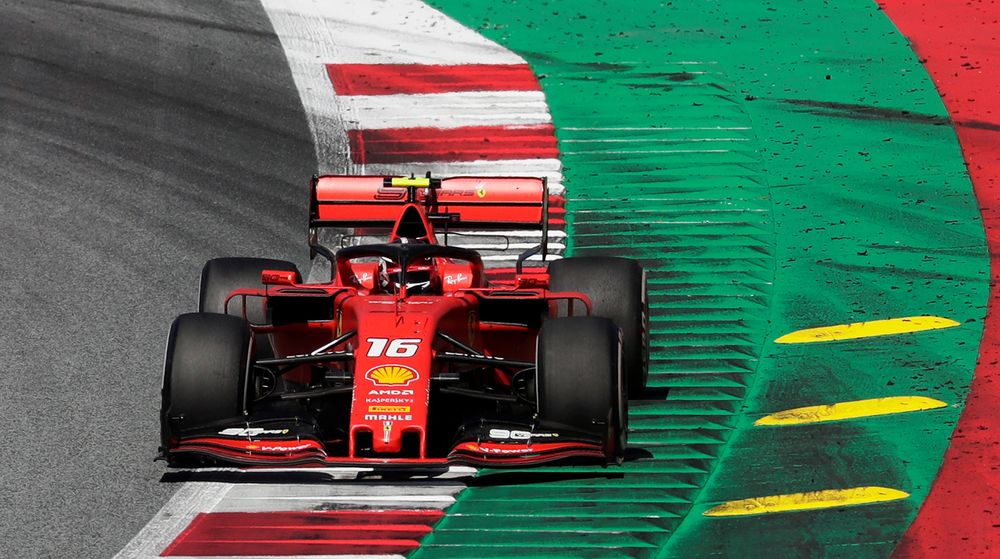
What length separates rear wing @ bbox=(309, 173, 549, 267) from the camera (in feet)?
37.3

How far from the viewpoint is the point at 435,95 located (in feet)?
52.4

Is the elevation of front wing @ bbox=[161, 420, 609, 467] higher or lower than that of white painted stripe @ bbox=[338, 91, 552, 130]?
lower

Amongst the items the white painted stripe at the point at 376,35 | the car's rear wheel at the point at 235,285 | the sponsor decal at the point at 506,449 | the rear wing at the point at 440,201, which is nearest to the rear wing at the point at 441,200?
the rear wing at the point at 440,201

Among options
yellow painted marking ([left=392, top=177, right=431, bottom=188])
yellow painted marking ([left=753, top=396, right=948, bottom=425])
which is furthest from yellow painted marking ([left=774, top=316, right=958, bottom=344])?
yellow painted marking ([left=392, top=177, right=431, bottom=188])

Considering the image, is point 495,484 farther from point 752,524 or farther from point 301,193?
point 301,193

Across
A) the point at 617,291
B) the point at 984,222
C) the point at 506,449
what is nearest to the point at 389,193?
the point at 617,291

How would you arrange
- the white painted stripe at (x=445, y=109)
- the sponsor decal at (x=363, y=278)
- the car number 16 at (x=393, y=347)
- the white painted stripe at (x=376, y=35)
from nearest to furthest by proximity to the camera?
the car number 16 at (x=393, y=347) < the sponsor decal at (x=363, y=278) < the white painted stripe at (x=445, y=109) < the white painted stripe at (x=376, y=35)

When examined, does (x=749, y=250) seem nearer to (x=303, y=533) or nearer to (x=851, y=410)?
(x=851, y=410)

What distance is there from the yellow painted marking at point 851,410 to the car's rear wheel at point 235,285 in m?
3.11

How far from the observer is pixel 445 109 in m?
15.7

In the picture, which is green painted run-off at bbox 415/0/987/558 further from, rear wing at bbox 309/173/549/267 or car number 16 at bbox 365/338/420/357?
rear wing at bbox 309/173/549/267

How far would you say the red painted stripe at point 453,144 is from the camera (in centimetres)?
1492

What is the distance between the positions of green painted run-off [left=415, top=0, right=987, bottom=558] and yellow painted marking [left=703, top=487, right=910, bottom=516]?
0.09 meters

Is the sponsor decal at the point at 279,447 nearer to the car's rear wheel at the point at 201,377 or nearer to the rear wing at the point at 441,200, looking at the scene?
the car's rear wheel at the point at 201,377
